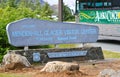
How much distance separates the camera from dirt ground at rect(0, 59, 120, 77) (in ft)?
28.8

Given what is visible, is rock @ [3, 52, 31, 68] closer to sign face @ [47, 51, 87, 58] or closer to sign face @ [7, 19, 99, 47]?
sign face @ [7, 19, 99, 47]

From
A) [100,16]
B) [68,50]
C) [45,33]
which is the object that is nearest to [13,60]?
[45,33]

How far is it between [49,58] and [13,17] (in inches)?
124

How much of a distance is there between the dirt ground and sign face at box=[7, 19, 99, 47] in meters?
0.80

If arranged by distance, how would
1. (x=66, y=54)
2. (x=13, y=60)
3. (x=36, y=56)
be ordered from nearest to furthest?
(x=13, y=60) < (x=36, y=56) < (x=66, y=54)

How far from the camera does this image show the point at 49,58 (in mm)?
11477

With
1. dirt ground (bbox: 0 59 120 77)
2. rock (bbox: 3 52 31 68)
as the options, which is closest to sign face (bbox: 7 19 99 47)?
dirt ground (bbox: 0 59 120 77)

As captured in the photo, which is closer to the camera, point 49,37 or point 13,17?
point 49,37

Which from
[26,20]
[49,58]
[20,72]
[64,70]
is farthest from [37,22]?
[64,70]

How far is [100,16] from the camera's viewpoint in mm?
19281

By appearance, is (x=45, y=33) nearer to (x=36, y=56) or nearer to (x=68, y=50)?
(x=36, y=56)

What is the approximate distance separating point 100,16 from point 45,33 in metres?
8.20

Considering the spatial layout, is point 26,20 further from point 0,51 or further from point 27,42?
point 0,51

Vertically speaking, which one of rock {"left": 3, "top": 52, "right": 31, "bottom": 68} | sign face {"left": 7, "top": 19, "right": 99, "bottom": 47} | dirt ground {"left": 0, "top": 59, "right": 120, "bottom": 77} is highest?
sign face {"left": 7, "top": 19, "right": 99, "bottom": 47}
